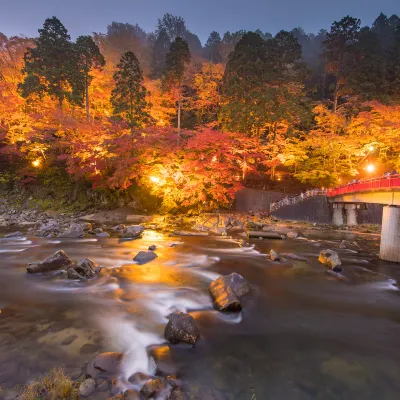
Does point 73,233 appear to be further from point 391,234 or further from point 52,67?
point 52,67

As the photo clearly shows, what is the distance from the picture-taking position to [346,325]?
6.37 m

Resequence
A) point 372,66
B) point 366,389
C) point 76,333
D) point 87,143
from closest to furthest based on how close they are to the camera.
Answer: point 366,389, point 76,333, point 87,143, point 372,66

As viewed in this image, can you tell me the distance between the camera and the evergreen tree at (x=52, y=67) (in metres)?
25.2

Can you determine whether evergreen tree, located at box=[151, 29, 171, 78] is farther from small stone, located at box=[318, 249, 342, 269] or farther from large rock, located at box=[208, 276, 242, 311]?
large rock, located at box=[208, 276, 242, 311]

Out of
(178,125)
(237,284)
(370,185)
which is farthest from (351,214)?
(237,284)

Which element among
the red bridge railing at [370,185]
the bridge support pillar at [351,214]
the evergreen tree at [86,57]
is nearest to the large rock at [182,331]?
the red bridge railing at [370,185]

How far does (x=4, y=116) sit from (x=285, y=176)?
95.2 feet

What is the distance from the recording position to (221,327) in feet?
19.7

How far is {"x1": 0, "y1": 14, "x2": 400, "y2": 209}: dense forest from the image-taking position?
22688mm

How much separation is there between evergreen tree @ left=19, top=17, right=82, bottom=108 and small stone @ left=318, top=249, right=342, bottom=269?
2538cm

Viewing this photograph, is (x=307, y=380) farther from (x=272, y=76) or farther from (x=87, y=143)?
(x=272, y=76)

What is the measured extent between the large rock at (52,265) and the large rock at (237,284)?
5747 millimetres

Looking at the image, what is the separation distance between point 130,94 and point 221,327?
2347cm

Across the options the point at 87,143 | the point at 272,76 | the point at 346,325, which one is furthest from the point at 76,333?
the point at 272,76
